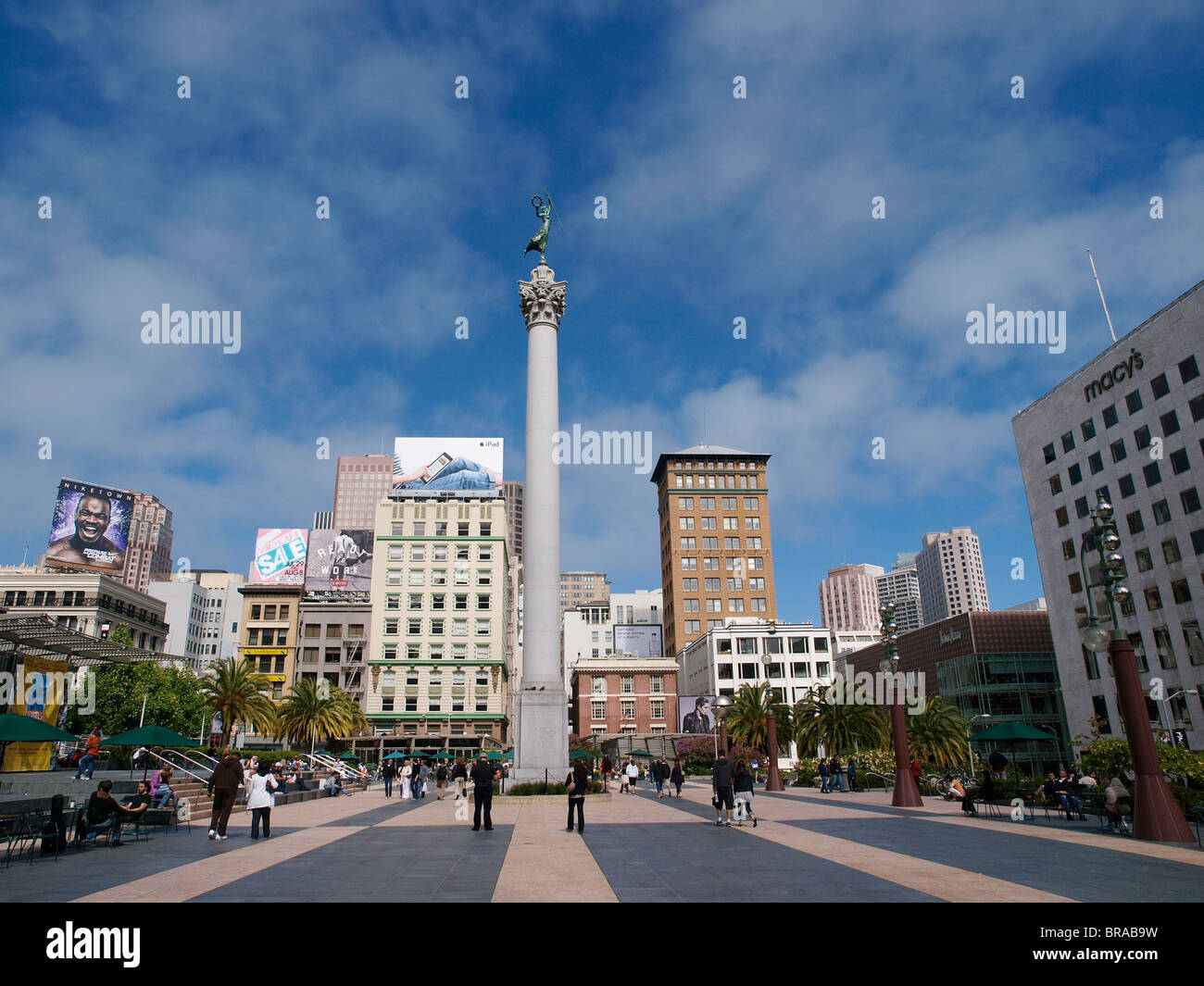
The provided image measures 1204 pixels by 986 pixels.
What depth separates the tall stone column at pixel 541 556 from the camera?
3578cm

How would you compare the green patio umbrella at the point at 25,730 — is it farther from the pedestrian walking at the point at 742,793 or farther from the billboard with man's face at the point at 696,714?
the billboard with man's face at the point at 696,714

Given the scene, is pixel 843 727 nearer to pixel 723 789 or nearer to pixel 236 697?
pixel 723 789

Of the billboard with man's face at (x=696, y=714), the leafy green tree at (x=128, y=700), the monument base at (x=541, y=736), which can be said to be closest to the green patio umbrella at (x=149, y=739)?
the monument base at (x=541, y=736)

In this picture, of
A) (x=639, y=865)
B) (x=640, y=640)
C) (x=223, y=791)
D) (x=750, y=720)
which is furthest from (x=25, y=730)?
(x=640, y=640)

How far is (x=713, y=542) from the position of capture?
116688 millimetres

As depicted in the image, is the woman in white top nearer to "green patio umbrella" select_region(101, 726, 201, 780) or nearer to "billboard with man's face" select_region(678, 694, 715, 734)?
"green patio umbrella" select_region(101, 726, 201, 780)

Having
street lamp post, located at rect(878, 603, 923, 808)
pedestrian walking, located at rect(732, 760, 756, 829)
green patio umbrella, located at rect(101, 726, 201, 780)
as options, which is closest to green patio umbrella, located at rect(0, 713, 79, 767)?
green patio umbrella, located at rect(101, 726, 201, 780)

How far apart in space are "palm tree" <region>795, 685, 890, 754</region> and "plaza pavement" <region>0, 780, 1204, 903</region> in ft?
90.8

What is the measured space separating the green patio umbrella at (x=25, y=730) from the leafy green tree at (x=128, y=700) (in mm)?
41315

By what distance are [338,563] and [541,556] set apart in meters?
69.2

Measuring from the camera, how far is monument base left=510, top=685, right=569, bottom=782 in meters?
35.4
